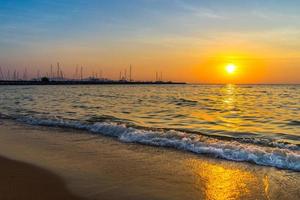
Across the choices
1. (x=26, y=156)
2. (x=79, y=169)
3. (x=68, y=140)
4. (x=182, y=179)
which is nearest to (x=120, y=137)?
(x=68, y=140)

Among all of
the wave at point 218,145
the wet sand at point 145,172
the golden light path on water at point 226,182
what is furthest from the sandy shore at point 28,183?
the wave at point 218,145

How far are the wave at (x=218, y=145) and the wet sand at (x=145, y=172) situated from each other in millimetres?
526

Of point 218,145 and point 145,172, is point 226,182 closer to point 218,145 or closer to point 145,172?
point 145,172

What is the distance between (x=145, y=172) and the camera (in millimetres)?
8789

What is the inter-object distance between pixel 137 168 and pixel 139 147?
3159 millimetres

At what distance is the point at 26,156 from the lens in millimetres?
10383

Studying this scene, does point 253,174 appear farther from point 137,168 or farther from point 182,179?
point 137,168

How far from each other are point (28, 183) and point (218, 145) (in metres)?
6.49

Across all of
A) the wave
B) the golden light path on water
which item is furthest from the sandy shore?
the wave

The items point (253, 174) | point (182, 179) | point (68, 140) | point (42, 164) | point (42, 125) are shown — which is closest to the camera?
point (182, 179)

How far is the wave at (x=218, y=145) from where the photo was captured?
10055mm

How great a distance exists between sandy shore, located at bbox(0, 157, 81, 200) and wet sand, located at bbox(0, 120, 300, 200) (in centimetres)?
22

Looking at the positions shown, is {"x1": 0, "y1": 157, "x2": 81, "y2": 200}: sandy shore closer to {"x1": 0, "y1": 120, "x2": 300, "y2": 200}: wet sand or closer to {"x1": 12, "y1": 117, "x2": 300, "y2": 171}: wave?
{"x1": 0, "y1": 120, "x2": 300, "y2": 200}: wet sand

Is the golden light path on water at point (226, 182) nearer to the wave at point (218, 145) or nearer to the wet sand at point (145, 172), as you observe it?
the wet sand at point (145, 172)
